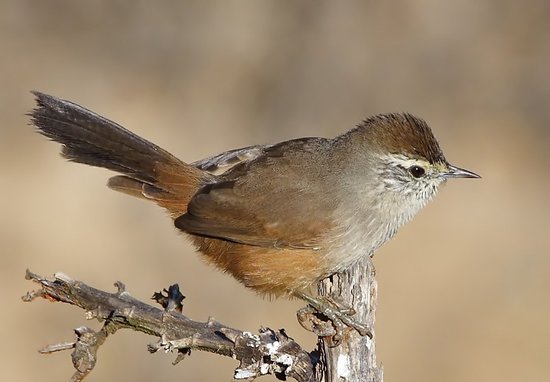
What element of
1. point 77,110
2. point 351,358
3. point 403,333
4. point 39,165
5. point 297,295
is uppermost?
point 39,165

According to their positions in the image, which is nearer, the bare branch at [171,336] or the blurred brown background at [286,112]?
the bare branch at [171,336]

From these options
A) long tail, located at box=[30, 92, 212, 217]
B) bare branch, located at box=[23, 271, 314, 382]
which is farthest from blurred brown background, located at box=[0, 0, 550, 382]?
bare branch, located at box=[23, 271, 314, 382]

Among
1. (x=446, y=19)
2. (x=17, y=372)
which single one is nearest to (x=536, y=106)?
(x=446, y=19)

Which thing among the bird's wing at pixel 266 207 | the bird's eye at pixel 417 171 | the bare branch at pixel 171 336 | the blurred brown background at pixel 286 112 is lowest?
the bare branch at pixel 171 336

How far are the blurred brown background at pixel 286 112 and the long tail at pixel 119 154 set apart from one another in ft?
12.5

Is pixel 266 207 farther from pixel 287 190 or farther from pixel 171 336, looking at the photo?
pixel 171 336

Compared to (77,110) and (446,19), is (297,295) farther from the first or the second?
(446,19)

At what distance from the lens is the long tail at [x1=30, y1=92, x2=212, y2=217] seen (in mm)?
5801

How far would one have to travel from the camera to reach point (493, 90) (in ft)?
37.0

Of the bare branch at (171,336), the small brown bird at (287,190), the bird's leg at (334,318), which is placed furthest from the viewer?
the small brown bird at (287,190)

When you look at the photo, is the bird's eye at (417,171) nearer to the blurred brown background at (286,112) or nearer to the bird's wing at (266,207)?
the bird's wing at (266,207)

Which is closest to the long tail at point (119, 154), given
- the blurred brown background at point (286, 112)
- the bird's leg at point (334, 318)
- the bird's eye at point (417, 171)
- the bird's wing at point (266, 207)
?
the bird's wing at point (266, 207)

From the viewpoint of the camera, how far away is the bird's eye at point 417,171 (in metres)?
5.75

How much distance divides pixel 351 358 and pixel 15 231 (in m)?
6.07
